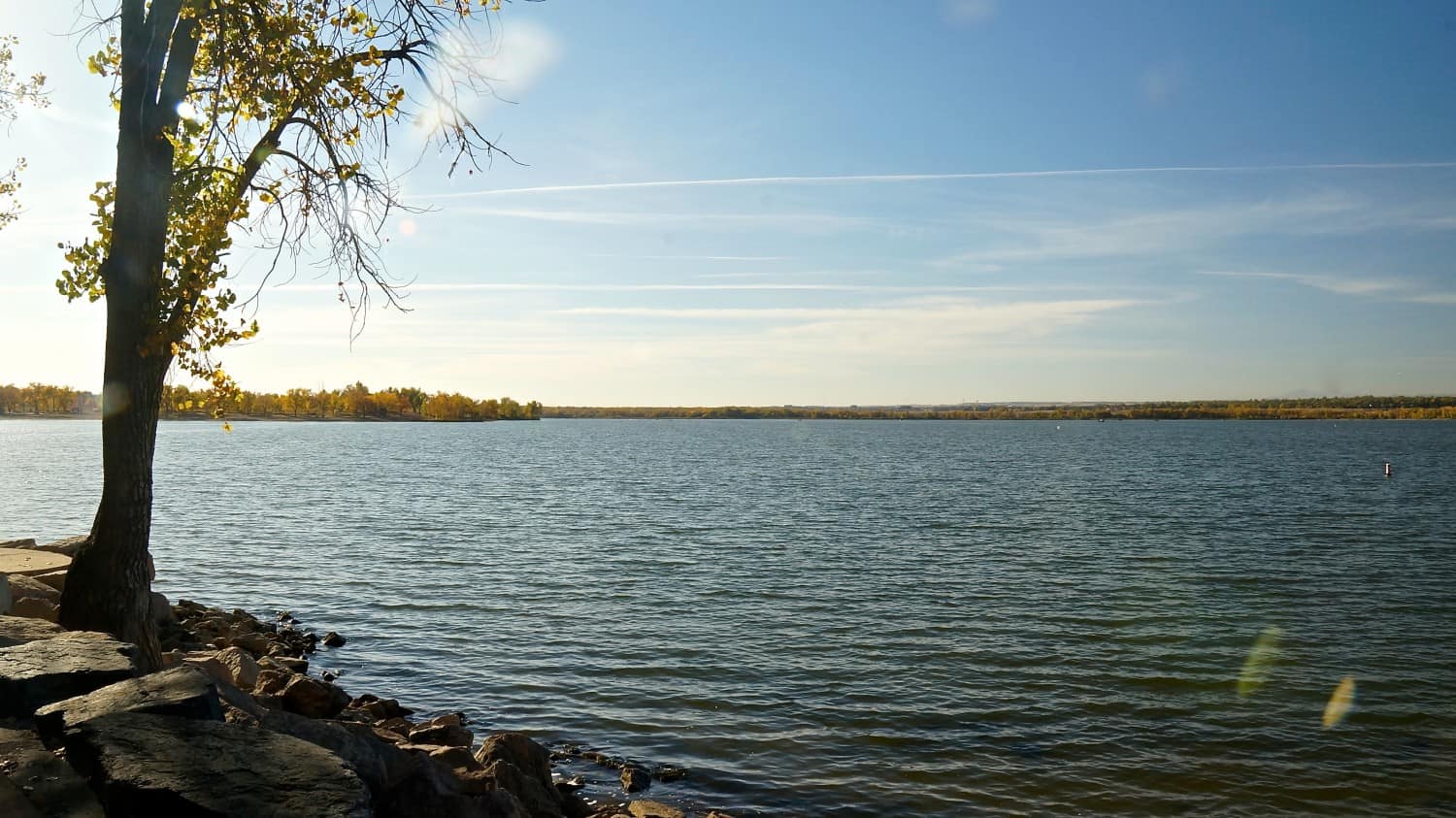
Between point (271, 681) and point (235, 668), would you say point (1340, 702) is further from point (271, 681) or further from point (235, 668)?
point (235, 668)

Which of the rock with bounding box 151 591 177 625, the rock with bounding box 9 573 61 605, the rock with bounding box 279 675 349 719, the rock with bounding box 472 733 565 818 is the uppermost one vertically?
the rock with bounding box 9 573 61 605

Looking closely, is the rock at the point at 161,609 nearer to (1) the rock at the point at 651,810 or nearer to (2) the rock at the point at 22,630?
(2) the rock at the point at 22,630

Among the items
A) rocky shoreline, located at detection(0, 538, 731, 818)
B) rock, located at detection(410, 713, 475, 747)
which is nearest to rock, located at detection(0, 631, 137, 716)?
rocky shoreline, located at detection(0, 538, 731, 818)

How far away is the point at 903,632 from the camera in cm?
2170

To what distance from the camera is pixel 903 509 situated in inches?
1901

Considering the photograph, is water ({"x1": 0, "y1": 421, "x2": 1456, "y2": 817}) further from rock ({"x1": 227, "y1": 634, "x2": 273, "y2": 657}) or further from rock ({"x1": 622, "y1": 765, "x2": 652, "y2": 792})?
rock ({"x1": 227, "y1": 634, "x2": 273, "y2": 657})

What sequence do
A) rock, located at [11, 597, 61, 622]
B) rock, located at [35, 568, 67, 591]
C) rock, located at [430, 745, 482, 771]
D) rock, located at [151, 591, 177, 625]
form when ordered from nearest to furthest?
rock, located at [430, 745, 482, 771]
rock, located at [11, 597, 61, 622]
rock, located at [35, 568, 67, 591]
rock, located at [151, 591, 177, 625]

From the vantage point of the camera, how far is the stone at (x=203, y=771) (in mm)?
6117

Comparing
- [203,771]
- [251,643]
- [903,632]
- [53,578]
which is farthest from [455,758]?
[903,632]

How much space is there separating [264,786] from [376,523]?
3828 cm

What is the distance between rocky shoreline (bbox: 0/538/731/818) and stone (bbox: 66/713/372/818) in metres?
0.01

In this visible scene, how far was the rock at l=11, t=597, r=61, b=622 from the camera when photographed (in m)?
12.4

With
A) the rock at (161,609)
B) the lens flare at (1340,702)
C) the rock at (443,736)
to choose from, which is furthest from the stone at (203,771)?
the lens flare at (1340,702)

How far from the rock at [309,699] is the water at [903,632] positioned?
11.2 feet
